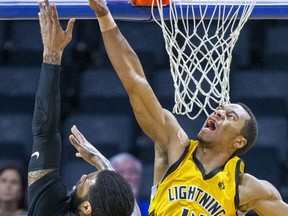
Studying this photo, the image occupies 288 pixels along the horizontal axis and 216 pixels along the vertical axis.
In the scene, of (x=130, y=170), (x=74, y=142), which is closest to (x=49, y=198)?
(x=74, y=142)

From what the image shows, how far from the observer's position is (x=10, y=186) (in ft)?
15.0

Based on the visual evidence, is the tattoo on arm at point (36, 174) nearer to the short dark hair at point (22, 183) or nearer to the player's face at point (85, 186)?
the player's face at point (85, 186)

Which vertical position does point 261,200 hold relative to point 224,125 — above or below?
below

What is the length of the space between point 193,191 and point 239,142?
366 mm

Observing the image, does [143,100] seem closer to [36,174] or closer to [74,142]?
[74,142]

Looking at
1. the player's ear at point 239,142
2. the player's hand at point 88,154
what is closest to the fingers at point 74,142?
the player's hand at point 88,154

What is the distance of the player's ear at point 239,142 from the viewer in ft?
12.5

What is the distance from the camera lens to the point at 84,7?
161 inches

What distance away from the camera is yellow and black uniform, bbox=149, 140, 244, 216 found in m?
3.62

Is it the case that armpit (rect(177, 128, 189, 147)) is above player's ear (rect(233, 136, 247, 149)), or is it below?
above

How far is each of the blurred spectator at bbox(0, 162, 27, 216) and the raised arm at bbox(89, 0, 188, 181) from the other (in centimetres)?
116

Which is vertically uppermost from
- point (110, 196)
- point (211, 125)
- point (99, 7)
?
point (99, 7)

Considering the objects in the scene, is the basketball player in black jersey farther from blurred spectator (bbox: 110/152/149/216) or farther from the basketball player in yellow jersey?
blurred spectator (bbox: 110/152/149/216)

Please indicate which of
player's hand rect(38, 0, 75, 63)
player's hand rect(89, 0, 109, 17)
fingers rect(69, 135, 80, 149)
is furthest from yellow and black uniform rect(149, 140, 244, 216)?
player's hand rect(38, 0, 75, 63)
